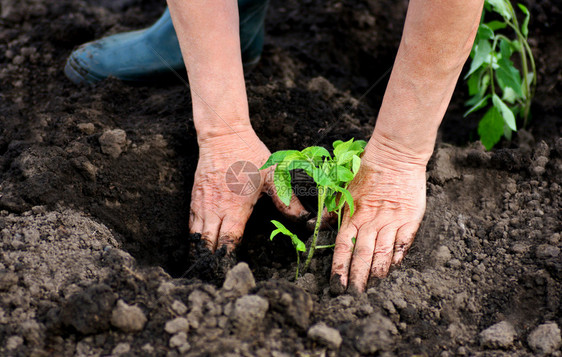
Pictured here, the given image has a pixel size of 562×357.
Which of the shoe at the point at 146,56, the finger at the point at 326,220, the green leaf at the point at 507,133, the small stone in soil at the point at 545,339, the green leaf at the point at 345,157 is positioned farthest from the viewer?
the shoe at the point at 146,56

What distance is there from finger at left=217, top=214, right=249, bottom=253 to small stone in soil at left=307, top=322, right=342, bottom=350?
0.65 m

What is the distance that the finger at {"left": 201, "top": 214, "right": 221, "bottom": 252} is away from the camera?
1.98 meters

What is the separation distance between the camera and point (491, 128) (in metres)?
2.42

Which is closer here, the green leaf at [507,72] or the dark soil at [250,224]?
the dark soil at [250,224]

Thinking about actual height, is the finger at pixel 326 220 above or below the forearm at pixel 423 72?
below

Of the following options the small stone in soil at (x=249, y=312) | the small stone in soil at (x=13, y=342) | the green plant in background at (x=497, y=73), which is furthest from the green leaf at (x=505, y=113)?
the small stone in soil at (x=13, y=342)

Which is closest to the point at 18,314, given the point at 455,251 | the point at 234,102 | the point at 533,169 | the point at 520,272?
the point at 234,102

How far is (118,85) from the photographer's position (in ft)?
8.86

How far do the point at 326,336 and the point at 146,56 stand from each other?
6.96 ft

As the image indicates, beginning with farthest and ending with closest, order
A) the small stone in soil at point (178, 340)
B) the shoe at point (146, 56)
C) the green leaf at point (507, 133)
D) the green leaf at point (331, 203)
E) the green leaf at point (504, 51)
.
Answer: the shoe at point (146, 56) → the green leaf at point (507, 133) → the green leaf at point (504, 51) → the green leaf at point (331, 203) → the small stone in soil at point (178, 340)

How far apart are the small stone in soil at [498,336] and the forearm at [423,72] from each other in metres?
0.70

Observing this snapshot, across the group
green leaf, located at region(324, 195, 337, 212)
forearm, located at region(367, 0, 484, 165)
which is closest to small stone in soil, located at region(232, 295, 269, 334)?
green leaf, located at region(324, 195, 337, 212)

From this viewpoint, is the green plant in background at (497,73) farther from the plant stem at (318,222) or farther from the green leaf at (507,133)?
the plant stem at (318,222)

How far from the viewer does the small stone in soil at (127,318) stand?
1.38 metres
